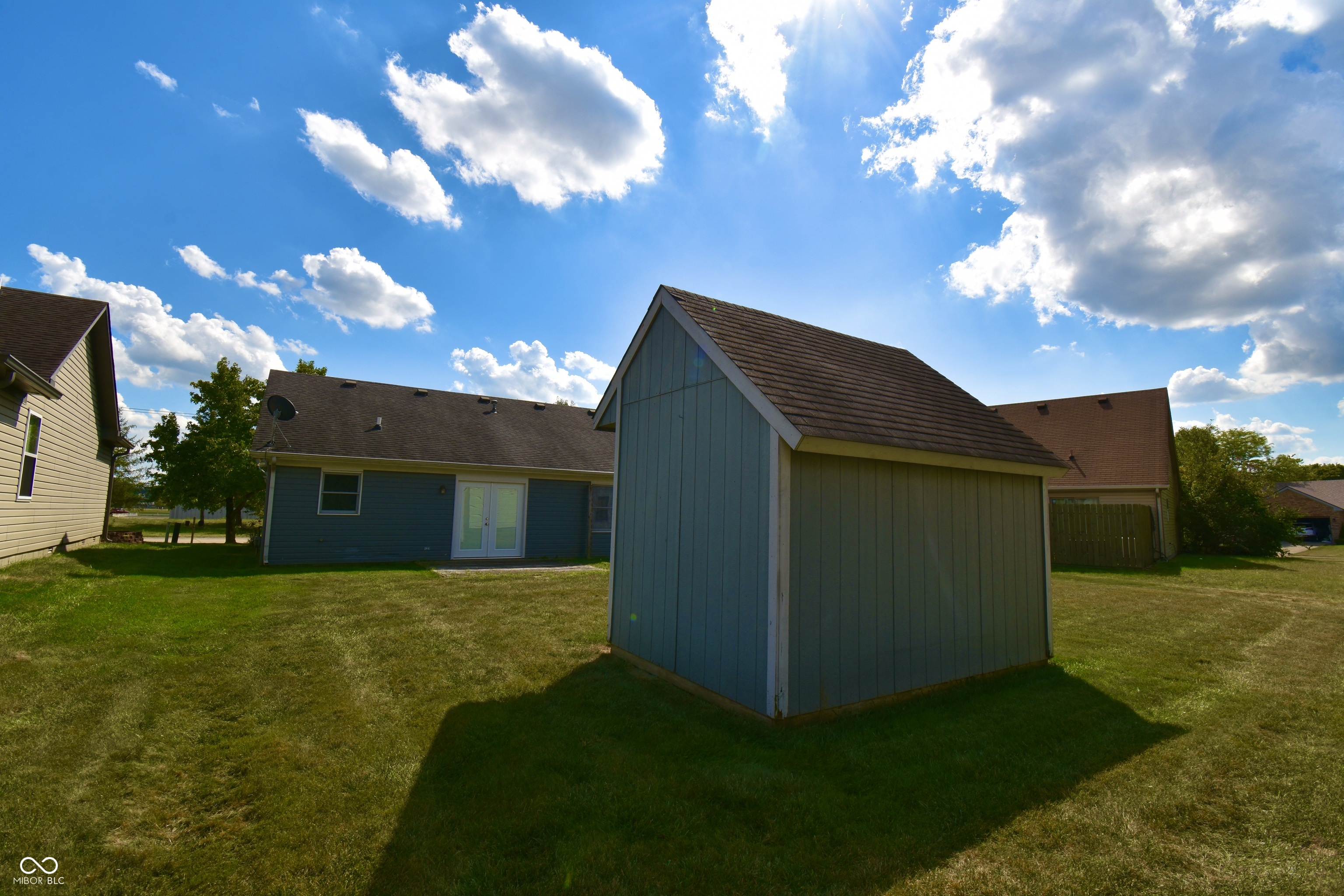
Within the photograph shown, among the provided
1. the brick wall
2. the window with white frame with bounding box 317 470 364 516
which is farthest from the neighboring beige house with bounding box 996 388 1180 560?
the brick wall

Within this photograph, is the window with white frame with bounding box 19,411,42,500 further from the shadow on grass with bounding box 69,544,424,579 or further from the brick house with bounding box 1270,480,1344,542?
the brick house with bounding box 1270,480,1344,542

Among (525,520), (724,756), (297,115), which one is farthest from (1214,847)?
(525,520)

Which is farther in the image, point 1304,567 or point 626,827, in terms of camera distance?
point 1304,567

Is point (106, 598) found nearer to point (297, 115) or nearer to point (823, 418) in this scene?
point (297, 115)

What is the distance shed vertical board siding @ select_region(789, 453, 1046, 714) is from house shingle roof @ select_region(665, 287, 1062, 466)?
31 cm

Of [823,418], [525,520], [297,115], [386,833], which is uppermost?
[297,115]

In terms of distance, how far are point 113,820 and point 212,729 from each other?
1.28 meters

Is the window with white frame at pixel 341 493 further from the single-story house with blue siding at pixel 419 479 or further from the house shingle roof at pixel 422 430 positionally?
the house shingle roof at pixel 422 430

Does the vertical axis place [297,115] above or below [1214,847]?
above

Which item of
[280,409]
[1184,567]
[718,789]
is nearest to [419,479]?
[280,409]

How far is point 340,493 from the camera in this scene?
14.7 metres

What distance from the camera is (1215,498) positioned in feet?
69.7

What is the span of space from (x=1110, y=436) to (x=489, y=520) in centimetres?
2140

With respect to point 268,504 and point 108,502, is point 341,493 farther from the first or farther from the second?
point 108,502
